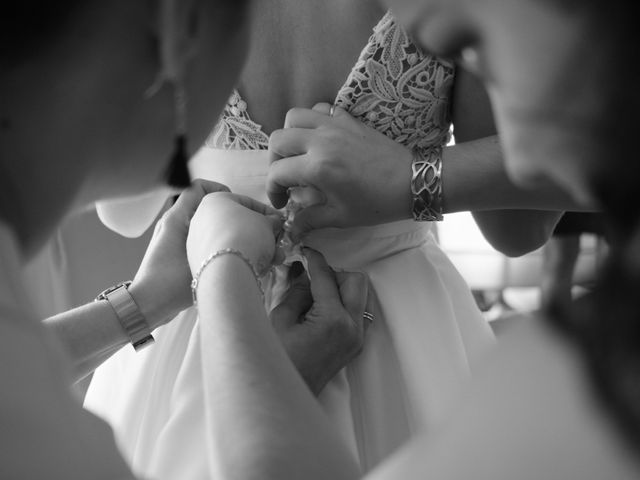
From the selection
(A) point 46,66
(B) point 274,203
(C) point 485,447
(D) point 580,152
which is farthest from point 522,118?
(B) point 274,203

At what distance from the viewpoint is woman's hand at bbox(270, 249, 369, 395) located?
0.86m

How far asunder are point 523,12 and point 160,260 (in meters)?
0.72

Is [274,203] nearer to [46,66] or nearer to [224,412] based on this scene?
[224,412]

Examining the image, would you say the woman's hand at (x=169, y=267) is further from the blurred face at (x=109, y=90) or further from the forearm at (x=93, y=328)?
the blurred face at (x=109, y=90)

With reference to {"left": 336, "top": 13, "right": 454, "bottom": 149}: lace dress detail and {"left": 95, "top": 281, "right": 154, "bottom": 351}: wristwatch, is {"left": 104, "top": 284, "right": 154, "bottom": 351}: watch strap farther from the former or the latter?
{"left": 336, "top": 13, "right": 454, "bottom": 149}: lace dress detail

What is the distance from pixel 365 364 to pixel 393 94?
316 mm

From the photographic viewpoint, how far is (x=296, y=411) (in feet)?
1.89

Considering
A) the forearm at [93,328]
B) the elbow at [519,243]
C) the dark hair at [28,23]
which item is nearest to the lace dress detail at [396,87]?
the elbow at [519,243]

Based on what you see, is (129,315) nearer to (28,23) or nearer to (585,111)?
(28,23)

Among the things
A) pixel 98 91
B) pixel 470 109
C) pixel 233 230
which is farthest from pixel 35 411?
pixel 470 109

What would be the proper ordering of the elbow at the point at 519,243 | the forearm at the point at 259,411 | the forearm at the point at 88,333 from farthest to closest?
1. the elbow at the point at 519,243
2. the forearm at the point at 88,333
3. the forearm at the point at 259,411

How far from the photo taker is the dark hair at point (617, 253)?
0.27 meters

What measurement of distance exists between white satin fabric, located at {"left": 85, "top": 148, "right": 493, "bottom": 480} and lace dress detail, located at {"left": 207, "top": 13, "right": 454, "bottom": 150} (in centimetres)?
6

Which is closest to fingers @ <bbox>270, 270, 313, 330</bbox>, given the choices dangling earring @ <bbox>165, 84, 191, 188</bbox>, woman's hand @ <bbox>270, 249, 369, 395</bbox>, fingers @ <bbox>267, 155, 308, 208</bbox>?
woman's hand @ <bbox>270, 249, 369, 395</bbox>
